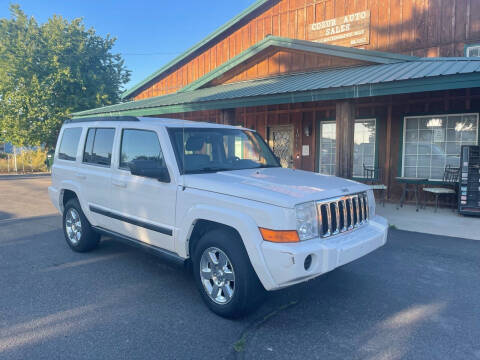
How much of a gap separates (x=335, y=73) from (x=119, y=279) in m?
8.15

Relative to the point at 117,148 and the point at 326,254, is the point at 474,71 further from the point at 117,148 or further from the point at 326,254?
the point at 117,148

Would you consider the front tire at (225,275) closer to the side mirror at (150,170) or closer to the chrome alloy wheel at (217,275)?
the chrome alloy wheel at (217,275)

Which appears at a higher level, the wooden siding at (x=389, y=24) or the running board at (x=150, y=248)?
the wooden siding at (x=389, y=24)

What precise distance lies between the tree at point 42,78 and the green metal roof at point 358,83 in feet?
56.6

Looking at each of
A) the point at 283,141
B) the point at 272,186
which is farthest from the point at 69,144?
the point at 283,141

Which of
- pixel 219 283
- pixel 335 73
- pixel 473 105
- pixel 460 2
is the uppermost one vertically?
pixel 460 2

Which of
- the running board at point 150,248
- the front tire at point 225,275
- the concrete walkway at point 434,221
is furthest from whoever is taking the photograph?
the concrete walkway at point 434,221

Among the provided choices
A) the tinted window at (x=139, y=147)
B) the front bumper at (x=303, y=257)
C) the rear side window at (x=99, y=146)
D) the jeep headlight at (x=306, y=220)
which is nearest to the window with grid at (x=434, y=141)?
the front bumper at (x=303, y=257)

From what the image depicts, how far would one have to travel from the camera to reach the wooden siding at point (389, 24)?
34.5 ft

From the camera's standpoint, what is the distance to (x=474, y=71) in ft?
21.1

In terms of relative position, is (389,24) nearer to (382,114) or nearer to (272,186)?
(382,114)

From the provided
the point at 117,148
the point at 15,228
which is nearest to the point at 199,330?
the point at 117,148

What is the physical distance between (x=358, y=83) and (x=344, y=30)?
6178mm

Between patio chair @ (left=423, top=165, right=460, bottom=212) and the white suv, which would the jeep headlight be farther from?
patio chair @ (left=423, top=165, right=460, bottom=212)
